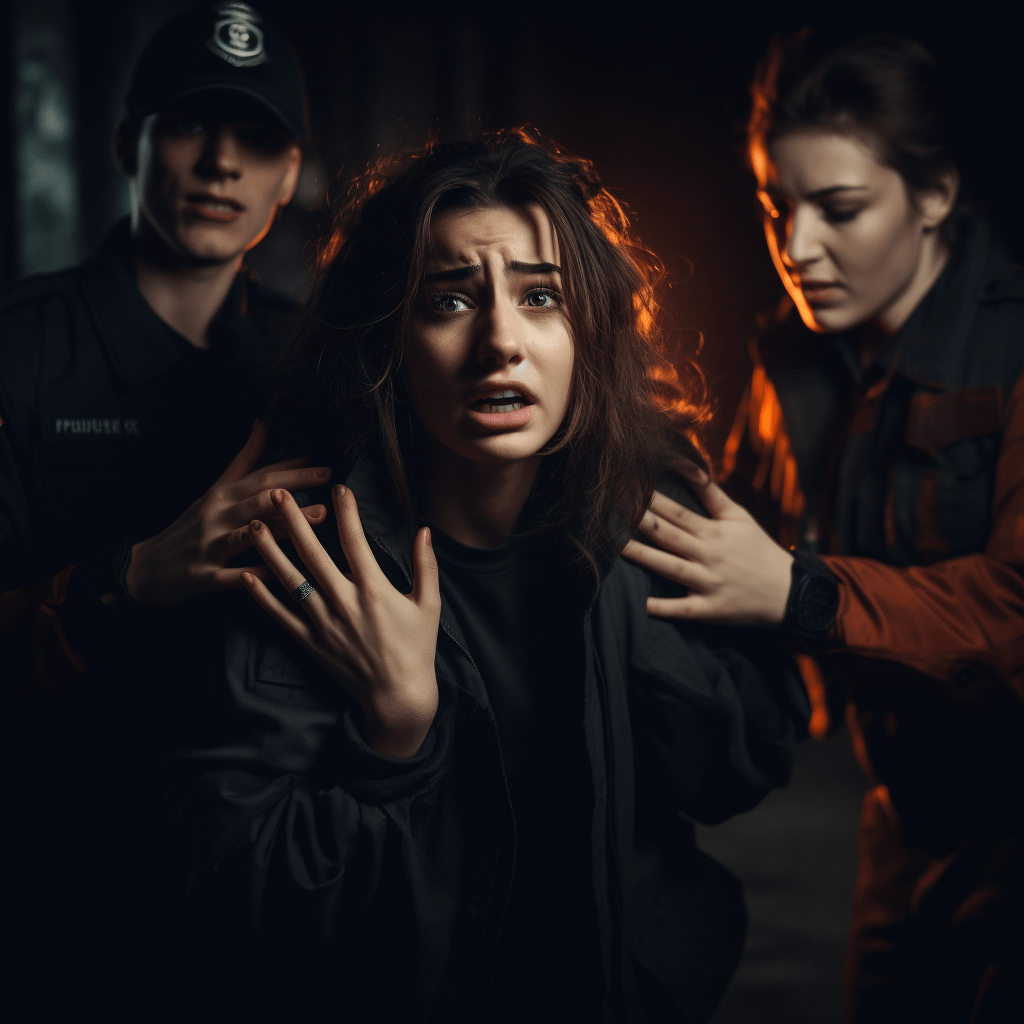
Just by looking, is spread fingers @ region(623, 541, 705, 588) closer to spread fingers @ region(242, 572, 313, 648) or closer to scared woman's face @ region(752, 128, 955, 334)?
spread fingers @ region(242, 572, 313, 648)

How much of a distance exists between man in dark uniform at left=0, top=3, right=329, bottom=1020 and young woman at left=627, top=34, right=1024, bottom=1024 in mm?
732

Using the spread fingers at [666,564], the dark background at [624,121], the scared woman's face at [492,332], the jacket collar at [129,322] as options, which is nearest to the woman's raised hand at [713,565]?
the spread fingers at [666,564]

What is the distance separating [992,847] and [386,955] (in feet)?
3.03

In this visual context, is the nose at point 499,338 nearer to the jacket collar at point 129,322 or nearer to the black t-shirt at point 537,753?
the black t-shirt at point 537,753

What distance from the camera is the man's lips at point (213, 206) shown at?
1.56 meters

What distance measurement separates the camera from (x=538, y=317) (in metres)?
1.18

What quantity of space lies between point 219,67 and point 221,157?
0.52 ft

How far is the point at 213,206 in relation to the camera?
1572 millimetres

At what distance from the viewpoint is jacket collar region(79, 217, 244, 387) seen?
5.14 feet

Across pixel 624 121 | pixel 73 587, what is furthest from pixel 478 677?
pixel 624 121

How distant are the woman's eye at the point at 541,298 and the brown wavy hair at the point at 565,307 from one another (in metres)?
0.02

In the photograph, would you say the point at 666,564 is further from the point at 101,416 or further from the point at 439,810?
the point at 101,416

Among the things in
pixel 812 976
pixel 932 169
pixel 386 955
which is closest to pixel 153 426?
pixel 386 955

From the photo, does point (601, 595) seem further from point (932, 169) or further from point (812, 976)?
point (812, 976)
